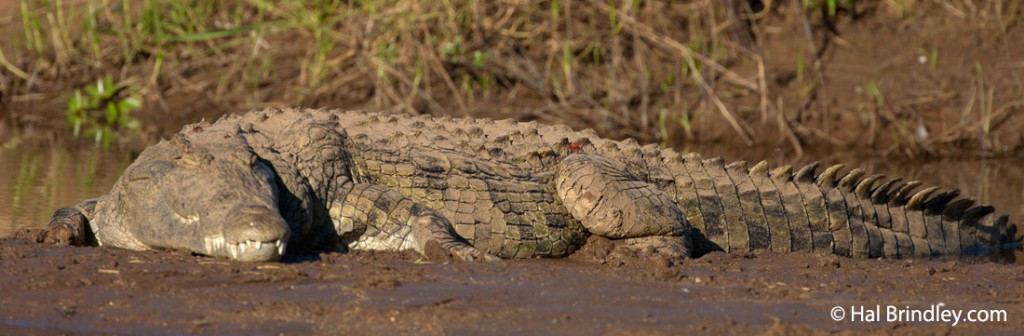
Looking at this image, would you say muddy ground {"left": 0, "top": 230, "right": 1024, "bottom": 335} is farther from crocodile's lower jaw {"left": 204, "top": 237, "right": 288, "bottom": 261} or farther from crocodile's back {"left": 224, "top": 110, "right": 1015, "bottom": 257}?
crocodile's back {"left": 224, "top": 110, "right": 1015, "bottom": 257}

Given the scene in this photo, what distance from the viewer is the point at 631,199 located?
564cm

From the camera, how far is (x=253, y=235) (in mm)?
4605

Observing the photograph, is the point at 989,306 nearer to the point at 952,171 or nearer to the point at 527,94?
the point at 952,171

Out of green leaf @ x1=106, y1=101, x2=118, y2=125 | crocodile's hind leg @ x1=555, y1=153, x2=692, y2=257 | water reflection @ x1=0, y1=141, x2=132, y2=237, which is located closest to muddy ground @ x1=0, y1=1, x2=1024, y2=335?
crocodile's hind leg @ x1=555, y1=153, x2=692, y2=257

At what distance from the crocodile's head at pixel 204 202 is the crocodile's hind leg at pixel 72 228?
16cm

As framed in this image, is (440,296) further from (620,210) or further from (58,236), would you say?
(58,236)

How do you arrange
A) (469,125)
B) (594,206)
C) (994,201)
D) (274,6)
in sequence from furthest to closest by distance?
(274,6), (994,201), (469,125), (594,206)

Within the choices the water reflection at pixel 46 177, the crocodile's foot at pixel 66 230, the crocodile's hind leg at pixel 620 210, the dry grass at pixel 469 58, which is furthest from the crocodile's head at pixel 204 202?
the dry grass at pixel 469 58

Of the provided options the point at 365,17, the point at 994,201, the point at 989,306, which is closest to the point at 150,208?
the point at 989,306

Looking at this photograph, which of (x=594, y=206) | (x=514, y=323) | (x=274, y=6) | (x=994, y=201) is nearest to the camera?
(x=514, y=323)

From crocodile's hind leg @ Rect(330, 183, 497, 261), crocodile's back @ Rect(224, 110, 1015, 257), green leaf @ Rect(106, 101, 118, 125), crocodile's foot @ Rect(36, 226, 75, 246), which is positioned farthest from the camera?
green leaf @ Rect(106, 101, 118, 125)

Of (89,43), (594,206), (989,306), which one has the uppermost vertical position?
(89,43)

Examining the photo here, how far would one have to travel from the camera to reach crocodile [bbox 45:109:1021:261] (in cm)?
496

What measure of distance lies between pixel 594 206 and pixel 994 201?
12.1ft
